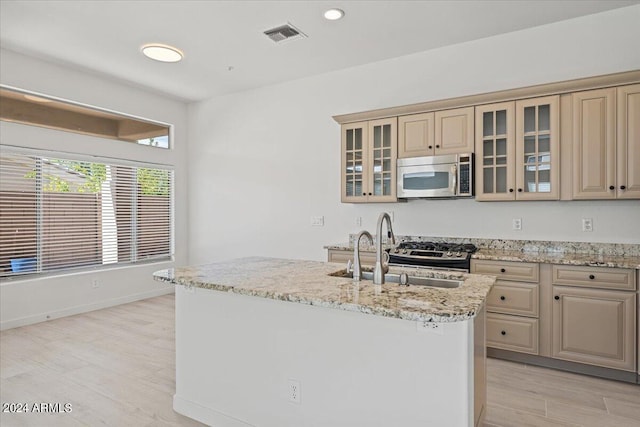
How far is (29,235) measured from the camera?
4188mm

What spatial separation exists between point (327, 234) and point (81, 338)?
2796mm

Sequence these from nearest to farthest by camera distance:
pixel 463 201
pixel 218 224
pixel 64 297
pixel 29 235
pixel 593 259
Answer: pixel 593 259, pixel 463 201, pixel 29 235, pixel 64 297, pixel 218 224

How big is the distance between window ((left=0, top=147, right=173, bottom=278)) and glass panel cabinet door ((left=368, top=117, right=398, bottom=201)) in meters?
3.38

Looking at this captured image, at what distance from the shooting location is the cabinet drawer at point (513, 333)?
3021mm

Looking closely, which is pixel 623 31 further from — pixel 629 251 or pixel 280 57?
pixel 280 57

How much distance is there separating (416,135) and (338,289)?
242 cm

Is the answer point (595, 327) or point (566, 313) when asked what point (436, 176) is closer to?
point (566, 313)

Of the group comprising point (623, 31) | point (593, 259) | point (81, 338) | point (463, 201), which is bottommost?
point (81, 338)

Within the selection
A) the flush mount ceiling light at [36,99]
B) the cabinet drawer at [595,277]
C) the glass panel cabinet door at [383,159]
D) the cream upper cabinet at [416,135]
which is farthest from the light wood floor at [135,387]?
the flush mount ceiling light at [36,99]

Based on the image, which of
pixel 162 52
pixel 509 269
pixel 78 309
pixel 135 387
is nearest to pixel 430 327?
pixel 509 269

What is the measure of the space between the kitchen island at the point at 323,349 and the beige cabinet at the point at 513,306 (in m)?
1.20

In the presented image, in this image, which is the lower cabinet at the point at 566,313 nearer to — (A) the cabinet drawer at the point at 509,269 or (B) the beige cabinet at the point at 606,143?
(A) the cabinet drawer at the point at 509,269

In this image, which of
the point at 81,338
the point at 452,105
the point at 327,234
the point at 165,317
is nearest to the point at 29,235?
the point at 81,338

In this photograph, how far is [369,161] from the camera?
403 cm
